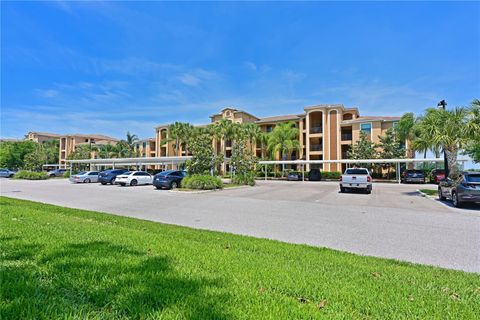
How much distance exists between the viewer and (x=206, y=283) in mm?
3463

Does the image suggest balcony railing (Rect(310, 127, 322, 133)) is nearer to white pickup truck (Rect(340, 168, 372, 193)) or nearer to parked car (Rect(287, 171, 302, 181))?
parked car (Rect(287, 171, 302, 181))

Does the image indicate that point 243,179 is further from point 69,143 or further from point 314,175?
point 69,143

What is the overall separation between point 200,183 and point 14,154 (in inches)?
2843

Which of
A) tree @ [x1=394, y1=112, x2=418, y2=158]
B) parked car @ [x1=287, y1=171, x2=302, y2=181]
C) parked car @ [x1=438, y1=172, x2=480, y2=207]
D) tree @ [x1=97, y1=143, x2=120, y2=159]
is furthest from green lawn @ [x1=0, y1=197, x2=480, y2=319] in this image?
tree @ [x1=97, y1=143, x2=120, y2=159]

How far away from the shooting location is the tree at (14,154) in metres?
72.5

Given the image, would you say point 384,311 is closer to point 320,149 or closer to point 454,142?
point 454,142

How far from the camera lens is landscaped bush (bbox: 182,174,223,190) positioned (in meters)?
23.8

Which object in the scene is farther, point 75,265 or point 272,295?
point 75,265

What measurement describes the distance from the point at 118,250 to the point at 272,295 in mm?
2774

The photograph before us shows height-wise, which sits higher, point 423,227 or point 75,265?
point 75,265

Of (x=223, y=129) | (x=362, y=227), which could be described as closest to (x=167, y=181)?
A: (x=362, y=227)

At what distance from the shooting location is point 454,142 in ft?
61.5

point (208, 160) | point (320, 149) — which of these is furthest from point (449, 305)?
point (320, 149)

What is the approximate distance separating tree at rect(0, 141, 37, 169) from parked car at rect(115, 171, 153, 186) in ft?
195
